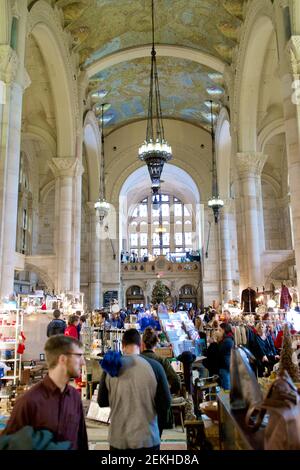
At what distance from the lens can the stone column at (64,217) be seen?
16.1 metres

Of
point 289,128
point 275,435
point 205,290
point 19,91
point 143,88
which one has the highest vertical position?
point 143,88

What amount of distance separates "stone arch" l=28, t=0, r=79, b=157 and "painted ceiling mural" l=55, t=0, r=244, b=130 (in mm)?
1066

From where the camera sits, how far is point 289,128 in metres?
9.32

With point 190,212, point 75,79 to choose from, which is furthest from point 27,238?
point 190,212

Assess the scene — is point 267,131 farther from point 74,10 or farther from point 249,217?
point 74,10

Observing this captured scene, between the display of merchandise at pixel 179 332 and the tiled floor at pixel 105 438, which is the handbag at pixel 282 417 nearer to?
the tiled floor at pixel 105 438

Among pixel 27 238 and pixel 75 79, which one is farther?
pixel 27 238

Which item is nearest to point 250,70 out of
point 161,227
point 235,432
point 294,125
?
point 294,125

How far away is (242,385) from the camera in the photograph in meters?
2.50

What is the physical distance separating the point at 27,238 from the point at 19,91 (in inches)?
585

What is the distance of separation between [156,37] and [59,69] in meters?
4.83

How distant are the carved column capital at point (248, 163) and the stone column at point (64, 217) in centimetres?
705

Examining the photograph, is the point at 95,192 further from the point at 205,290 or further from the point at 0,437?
the point at 0,437

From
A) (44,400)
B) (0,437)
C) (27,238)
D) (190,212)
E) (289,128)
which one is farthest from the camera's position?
(190,212)
